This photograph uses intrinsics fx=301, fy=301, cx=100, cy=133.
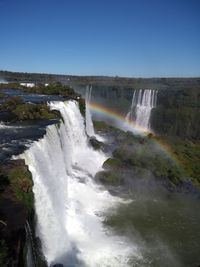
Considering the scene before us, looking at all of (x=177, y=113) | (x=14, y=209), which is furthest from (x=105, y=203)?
(x=177, y=113)

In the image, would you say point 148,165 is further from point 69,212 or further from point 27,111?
point 27,111

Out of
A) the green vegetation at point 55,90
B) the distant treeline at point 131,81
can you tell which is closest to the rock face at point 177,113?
the distant treeline at point 131,81

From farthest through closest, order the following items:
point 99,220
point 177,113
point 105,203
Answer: point 177,113, point 105,203, point 99,220

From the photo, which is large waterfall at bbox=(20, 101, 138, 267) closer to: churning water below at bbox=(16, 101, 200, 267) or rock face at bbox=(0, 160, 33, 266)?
churning water below at bbox=(16, 101, 200, 267)

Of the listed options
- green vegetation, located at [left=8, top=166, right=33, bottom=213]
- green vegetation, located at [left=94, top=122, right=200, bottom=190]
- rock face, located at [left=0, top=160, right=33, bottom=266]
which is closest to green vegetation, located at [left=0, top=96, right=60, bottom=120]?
green vegetation, located at [left=94, top=122, right=200, bottom=190]

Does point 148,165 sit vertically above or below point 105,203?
above

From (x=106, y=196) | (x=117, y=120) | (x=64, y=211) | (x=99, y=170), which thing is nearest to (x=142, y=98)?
(x=117, y=120)
